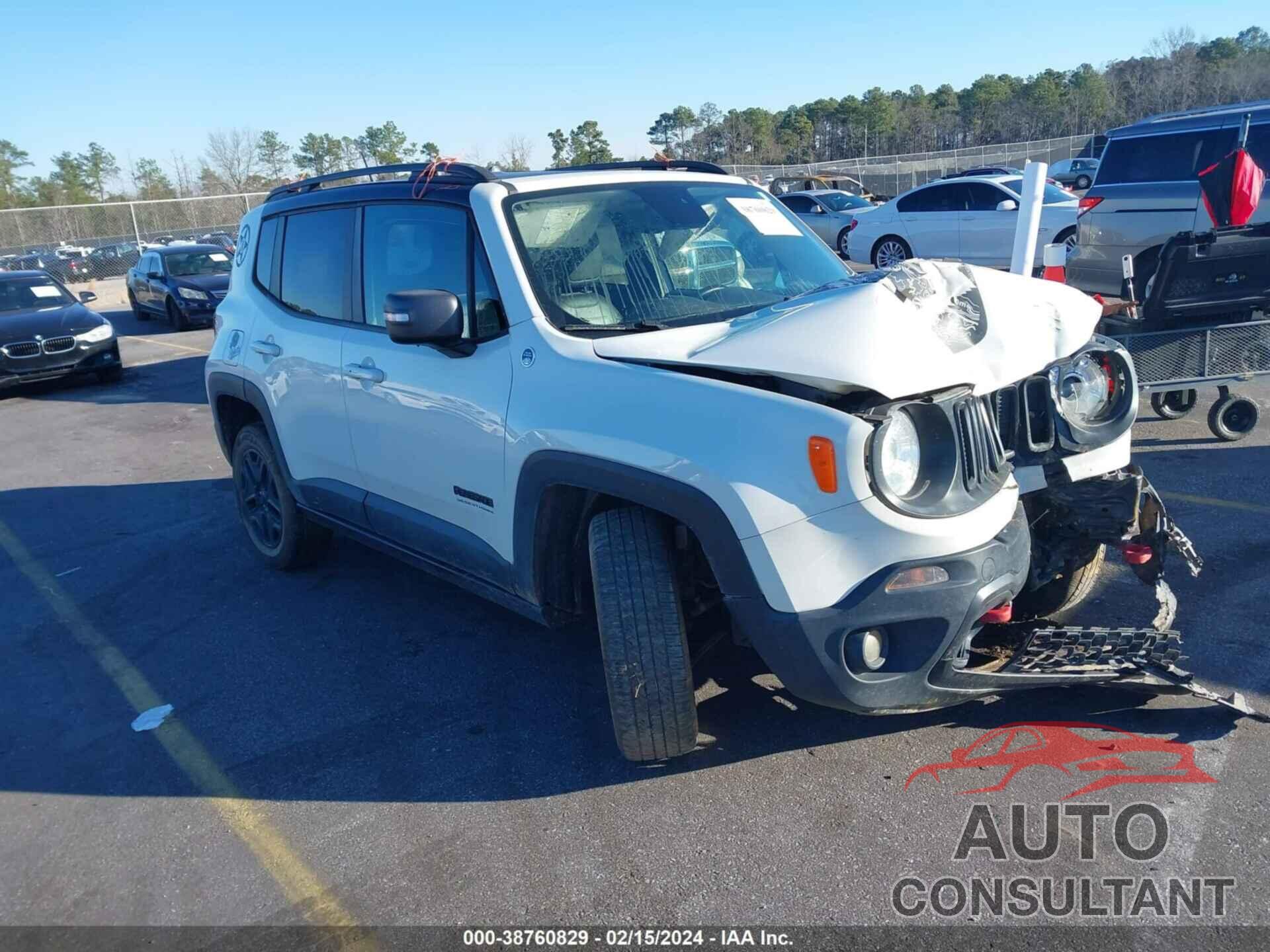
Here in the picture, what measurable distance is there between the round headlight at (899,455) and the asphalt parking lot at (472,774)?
1076 millimetres

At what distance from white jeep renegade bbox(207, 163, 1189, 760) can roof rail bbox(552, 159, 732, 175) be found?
1.0 inches

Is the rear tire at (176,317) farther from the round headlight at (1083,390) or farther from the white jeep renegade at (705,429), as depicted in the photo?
the round headlight at (1083,390)

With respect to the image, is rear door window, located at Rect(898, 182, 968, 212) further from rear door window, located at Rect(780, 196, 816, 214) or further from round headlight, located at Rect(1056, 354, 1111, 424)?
round headlight, located at Rect(1056, 354, 1111, 424)

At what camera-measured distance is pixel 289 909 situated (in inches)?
112

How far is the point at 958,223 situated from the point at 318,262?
1355 centimetres

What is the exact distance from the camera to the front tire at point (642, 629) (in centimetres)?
304

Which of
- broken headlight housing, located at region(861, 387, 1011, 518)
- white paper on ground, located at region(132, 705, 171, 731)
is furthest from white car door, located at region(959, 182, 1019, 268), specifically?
white paper on ground, located at region(132, 705, 171, 731)

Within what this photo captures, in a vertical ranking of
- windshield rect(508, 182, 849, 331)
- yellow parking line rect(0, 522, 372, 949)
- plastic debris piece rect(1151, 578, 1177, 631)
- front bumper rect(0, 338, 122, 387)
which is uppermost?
windshield rect(508, 182, 849, 331)

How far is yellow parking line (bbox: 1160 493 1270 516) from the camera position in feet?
17.7

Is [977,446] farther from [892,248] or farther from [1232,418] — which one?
[892,248]

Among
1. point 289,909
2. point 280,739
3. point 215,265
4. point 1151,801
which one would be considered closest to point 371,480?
point 280,739

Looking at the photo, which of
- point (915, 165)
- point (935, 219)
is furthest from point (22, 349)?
point (915, 165)

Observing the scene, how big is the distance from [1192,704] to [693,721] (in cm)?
186

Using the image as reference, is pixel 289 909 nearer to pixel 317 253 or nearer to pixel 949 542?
pixel 949 542
